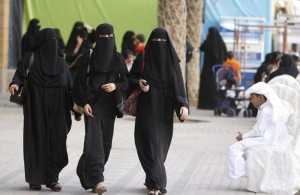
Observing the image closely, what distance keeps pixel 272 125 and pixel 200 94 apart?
45.4ft

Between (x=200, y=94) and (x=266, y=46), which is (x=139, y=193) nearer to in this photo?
(x=200, y=94)

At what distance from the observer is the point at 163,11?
1892 centimetres

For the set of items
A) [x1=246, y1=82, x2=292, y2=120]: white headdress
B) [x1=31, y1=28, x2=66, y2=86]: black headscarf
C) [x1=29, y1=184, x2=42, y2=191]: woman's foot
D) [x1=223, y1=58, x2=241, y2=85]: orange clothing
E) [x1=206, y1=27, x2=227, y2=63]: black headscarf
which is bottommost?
[x1=223, y1=58, x2=241, y2=85]: orange clothing

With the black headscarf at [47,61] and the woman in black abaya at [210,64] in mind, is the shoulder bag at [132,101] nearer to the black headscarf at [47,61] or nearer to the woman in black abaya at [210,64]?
the black headscarf at [47,61]

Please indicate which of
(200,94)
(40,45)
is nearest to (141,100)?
(40,45)

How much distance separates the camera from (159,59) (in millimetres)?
9438

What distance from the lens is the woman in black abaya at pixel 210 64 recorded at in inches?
930

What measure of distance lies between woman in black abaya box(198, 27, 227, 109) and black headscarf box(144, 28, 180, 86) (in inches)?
552

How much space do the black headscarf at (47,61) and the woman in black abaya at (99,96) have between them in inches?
11.0

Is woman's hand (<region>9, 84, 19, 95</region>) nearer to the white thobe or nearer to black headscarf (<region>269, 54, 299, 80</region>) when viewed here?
the white thobe

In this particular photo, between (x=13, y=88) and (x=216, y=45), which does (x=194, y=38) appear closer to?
(x=216, y=45)

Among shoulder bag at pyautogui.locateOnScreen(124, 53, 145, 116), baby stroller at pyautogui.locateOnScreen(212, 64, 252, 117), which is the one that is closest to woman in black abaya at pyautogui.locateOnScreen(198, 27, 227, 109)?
baby stroller at pyautogui.locateOnScreen(212, 64, 252, 117)

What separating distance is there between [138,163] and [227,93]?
9.68 metres

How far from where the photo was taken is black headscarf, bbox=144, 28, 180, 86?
9.45 m
